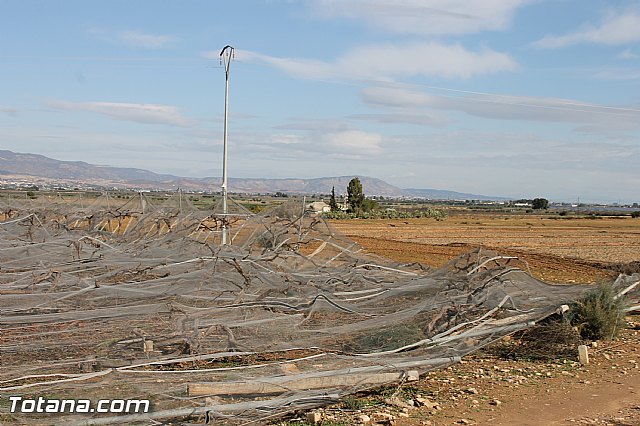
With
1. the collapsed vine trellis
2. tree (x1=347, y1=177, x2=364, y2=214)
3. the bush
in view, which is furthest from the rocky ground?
tree (x1=347, y1=177, x2=364, y2=214)

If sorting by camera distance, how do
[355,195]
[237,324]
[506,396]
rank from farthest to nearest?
1. [355,195]
2. [237,324]
3. [506,396]

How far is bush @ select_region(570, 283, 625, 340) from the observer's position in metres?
9.58

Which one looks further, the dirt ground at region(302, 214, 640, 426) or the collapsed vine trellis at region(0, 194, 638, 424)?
the dirt ground at region(302, 214, 640, 426)

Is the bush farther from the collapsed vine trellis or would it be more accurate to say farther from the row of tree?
the row of tree

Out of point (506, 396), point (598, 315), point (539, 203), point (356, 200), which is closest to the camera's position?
point (506, 396)

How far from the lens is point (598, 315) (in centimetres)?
953

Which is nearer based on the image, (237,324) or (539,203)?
(237,324)

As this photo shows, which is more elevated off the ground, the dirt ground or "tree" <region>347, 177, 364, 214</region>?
"tree" <region>347, 177, 364, 214</region>

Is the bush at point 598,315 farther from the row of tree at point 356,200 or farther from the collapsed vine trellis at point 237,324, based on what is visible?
the row of tree at point 356,200

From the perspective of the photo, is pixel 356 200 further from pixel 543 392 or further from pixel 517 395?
pixel 517 395

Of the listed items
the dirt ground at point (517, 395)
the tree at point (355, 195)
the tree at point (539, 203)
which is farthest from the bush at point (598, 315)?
the tree at point (539, 203)

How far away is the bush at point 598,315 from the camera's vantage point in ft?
31.4

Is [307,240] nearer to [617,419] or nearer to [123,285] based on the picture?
[123,285]

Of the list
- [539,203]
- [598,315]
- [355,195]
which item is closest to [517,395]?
[598,315]
